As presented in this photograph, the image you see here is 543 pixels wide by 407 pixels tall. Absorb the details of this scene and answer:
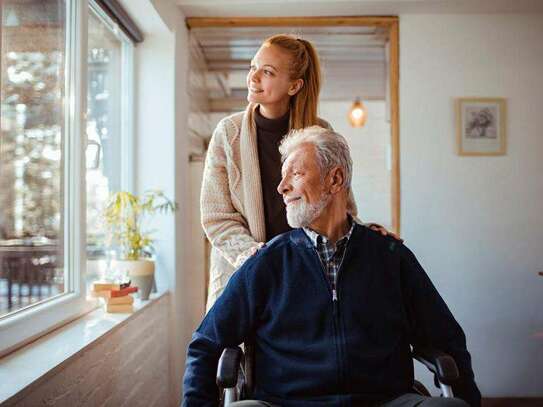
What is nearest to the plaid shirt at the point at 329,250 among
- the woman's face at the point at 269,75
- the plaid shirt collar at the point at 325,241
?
the plaid shirt collar at the point at 325,241

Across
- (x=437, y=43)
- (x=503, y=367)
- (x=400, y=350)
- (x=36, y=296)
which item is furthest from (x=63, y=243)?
(x=503, y=367)

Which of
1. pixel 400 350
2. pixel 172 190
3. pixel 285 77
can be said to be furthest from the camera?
pixel 172 190

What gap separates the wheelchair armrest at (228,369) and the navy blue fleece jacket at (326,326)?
0.10 meters

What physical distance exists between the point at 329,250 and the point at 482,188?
2303 millimetres

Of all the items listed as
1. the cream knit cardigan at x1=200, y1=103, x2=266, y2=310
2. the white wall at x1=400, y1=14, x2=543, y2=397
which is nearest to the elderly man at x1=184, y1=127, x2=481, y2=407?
the cream knit cardigan at x1=200, y1=103, x2=266, y2=310

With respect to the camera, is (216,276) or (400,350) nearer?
(400,350)

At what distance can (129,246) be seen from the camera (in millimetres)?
2885

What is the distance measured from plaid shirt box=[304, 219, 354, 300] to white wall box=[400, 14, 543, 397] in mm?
2027

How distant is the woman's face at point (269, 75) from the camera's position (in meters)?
1.85

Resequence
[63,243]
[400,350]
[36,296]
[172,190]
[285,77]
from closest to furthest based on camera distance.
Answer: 1. [400,350]
2. [285,77]
3. [36,296]
4. [63,243]
5. [172,190]

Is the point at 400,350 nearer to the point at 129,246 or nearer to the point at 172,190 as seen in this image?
the point at 129,246

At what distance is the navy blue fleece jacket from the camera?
1.50m

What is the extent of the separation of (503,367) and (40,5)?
3390mm

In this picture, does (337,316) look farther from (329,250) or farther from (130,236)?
(130,236)
